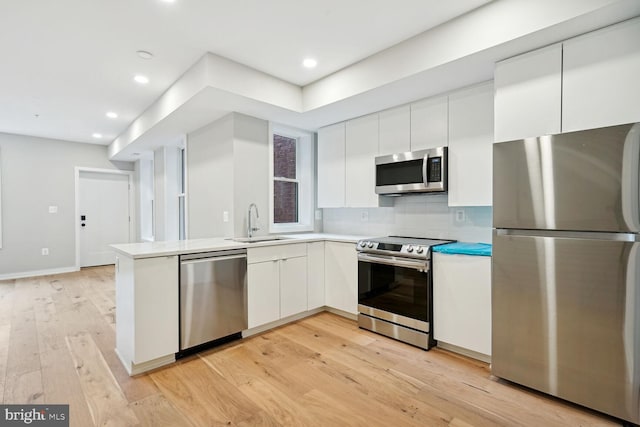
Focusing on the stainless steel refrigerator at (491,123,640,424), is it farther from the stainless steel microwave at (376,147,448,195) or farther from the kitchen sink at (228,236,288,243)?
the kitchen sink at (228,236,288,243)

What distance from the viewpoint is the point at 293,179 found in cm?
449

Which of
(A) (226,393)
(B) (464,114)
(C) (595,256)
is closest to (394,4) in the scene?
(B) (464,114)

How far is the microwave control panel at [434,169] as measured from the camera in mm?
2830

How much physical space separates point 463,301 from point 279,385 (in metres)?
1.58

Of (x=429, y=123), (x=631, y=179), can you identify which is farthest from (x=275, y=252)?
(x=631, y=179)

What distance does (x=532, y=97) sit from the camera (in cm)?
211

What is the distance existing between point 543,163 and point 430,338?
165 cm

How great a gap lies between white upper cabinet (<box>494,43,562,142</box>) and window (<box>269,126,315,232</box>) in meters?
2.60

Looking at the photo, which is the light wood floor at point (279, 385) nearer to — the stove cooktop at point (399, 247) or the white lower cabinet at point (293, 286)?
the white lower cabinet at point (293, 286)

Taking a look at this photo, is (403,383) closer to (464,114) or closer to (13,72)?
(464,114)

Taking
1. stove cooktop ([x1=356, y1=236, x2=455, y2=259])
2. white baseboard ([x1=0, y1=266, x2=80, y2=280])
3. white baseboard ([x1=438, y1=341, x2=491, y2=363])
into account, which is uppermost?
stove cooktop ([x1=356, y1=236, x2=455, y2=259])

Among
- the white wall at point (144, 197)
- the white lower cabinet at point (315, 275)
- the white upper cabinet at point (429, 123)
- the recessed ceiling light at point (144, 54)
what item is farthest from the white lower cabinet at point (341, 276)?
the white wall at point (144, 197)

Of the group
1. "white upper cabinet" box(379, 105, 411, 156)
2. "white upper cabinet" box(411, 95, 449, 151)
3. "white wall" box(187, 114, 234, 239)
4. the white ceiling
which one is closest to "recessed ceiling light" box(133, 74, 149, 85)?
the white ceiling

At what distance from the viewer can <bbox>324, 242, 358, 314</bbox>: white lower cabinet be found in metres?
3.33
